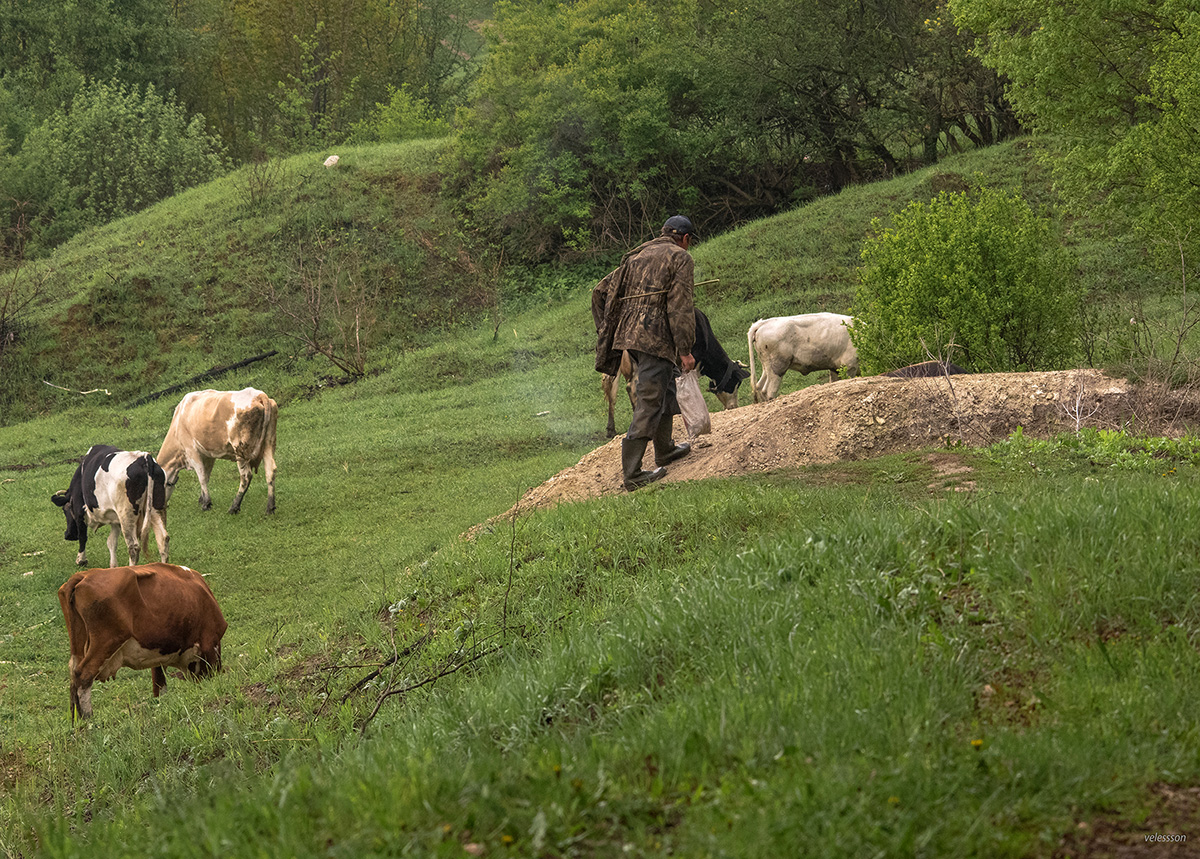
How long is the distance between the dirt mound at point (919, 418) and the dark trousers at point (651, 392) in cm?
72

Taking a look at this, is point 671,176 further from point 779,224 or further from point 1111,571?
point 1111,571

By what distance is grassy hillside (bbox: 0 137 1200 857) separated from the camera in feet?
9.12

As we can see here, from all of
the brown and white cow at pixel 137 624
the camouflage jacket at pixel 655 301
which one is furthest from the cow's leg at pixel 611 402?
the brown and white cow at pixel 137 624

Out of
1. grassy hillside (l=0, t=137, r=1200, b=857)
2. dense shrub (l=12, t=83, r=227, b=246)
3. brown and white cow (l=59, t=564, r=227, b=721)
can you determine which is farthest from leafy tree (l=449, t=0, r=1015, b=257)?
brown and white cow (l=59, t=564, r=227, b=721)

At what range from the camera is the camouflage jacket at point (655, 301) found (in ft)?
28.9

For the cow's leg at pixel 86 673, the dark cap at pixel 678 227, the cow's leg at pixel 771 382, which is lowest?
the cow's leg at pixel 771 382

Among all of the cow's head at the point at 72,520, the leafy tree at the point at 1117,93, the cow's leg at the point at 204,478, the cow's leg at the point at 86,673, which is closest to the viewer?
the cow's leg at the point at 86,673

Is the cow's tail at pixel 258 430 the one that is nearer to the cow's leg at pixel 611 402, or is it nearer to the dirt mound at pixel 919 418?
the cow's leg at pixel 611 402

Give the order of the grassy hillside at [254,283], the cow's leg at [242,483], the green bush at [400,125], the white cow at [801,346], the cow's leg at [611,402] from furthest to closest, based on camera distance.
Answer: the green bush at [400,125] → the grassy hillside at [254,283] → the cow's leg at [611,402] → the white cow at [801,346] → the cow's leg at [242,483]

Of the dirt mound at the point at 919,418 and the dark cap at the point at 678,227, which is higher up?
the dark cap at the point at 678,227

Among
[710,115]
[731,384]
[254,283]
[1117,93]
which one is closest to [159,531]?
[731,384]

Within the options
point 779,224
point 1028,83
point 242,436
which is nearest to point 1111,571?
point 242,436

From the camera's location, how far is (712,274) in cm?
2773

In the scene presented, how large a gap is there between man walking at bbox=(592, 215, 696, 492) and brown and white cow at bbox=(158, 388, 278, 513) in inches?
288
